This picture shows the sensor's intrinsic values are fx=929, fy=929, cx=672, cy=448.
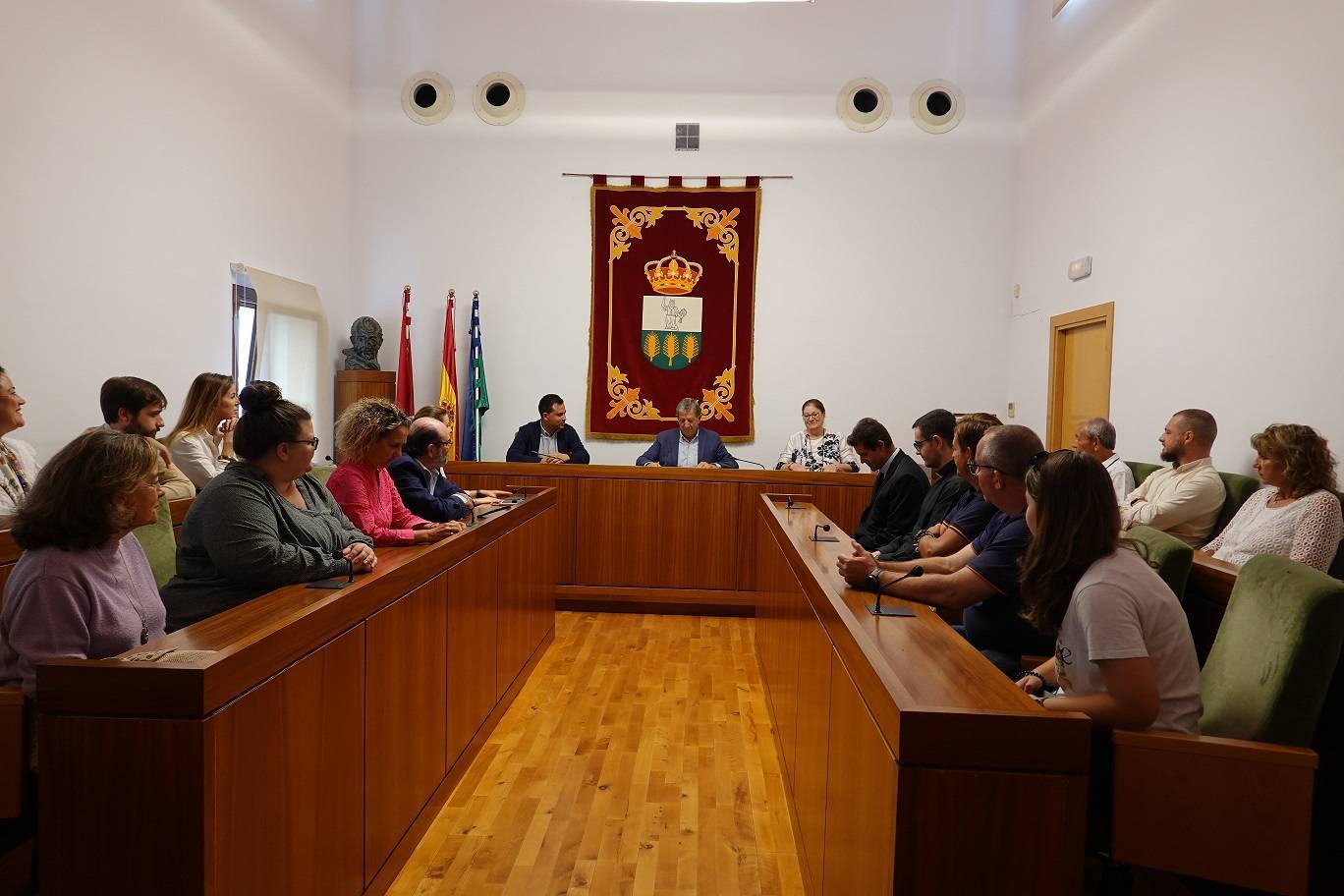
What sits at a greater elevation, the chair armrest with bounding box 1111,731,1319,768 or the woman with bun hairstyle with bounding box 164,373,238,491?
the woman with bun hairstyle with bounding box 164,373,238,491

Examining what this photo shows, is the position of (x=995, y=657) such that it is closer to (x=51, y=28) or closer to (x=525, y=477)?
(x=525, y=477)

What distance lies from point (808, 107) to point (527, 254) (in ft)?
8.60

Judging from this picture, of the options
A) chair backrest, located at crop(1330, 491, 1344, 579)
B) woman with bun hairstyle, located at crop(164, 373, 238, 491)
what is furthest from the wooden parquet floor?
chair backrest, located at crop(1330, 491, 1344, 579)

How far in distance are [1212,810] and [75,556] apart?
2109mm

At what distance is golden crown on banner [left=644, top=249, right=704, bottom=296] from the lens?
7.77 metres

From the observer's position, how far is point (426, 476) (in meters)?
3.79

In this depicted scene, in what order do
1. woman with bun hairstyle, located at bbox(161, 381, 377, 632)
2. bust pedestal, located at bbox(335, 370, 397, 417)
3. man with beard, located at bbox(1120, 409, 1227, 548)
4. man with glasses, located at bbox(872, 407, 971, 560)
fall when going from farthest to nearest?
bust pedestal, located at bbox(335, 370, 397, 417) → man with beard, located at bbox(1120, 409, 1227, 548) → man with glasses, located at bbox(872, 407, 971, 560) → woman with bun hairstyle, located at bbox(161, 381, 377, 632)

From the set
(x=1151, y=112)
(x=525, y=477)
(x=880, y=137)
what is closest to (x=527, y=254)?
(x=525, y=477)

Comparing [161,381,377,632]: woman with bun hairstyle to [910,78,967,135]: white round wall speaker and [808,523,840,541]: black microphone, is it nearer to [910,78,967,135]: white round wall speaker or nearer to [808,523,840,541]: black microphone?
[808,523,840,541]: black microphone

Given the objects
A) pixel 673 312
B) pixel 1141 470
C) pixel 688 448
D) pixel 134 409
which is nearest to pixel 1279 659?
pixel 1141 470

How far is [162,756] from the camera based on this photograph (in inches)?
57.0

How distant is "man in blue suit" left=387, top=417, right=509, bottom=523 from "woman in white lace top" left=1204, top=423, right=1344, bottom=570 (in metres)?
3.00

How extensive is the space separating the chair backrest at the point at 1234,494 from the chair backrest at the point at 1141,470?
2.65 ft

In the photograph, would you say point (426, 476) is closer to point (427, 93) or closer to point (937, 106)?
point (427, 93)
